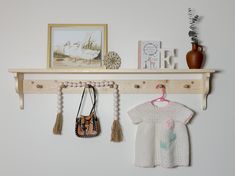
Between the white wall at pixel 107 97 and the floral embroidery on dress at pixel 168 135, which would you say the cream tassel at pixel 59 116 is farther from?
the floral embroidery on dress at pixel 168 135

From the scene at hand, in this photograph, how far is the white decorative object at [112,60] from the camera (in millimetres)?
1751

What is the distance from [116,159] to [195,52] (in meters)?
0.72

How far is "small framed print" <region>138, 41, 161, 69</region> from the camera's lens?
177 centimetres

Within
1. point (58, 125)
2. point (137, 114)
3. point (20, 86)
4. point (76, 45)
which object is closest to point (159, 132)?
point (137, 114)

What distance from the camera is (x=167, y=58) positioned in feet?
5.82

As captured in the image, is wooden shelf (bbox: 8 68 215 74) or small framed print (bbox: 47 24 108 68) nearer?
wooden shelf (bbox: 8 68 215 74)

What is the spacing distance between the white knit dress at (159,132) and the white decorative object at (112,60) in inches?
10.0

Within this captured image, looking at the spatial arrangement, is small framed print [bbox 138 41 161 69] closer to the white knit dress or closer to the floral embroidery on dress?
the white knit dress

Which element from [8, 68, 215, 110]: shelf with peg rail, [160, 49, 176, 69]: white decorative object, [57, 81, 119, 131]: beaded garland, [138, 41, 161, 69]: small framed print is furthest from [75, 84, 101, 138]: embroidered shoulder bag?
[160, 49, 176, 69]: white decorative object

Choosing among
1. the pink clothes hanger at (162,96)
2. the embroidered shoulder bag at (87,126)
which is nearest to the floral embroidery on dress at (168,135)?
the pink clothes hanger at (162,96)

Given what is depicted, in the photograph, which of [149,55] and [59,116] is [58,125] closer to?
[59,116]

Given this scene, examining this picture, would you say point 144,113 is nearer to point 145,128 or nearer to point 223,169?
point 145,128

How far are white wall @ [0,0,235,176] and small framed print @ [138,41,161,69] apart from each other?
1.7 inches

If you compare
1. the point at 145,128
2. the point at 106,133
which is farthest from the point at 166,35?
the point at 106,133
